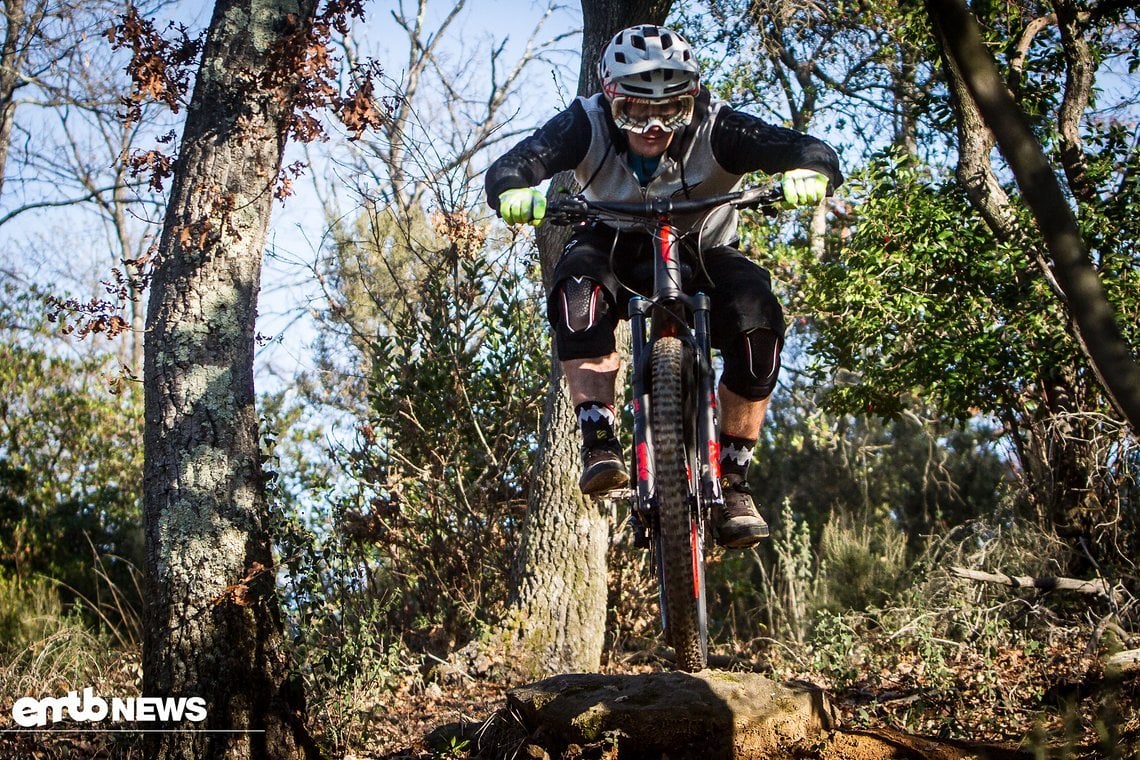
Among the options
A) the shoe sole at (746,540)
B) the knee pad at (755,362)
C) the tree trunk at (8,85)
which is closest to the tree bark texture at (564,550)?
the knee pad at (755,362)

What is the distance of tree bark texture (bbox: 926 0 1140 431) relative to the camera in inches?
60.6

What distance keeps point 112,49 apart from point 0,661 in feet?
11.5

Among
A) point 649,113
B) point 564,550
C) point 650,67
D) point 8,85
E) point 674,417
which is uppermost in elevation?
point 8,85

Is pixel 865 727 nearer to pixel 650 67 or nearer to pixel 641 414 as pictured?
pixel 641 414

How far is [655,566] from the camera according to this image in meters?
3.71

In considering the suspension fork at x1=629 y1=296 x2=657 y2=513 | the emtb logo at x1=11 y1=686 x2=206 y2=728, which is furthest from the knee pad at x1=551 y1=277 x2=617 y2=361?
the emtb logo at x1=11 y1=686 x2=206 y2=728

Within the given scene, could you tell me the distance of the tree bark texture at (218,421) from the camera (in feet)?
12.3

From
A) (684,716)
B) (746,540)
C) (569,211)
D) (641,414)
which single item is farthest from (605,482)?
(569,211)

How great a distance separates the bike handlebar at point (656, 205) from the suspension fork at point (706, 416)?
32 centimetres

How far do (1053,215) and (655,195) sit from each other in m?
2.69

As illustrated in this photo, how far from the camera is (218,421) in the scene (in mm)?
3965

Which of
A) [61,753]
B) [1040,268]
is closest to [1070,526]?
[1040,268]

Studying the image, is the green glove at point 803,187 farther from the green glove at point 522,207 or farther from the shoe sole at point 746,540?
the shoe sole at point 746,540

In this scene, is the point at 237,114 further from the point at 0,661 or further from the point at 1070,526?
the point at 1070,526
